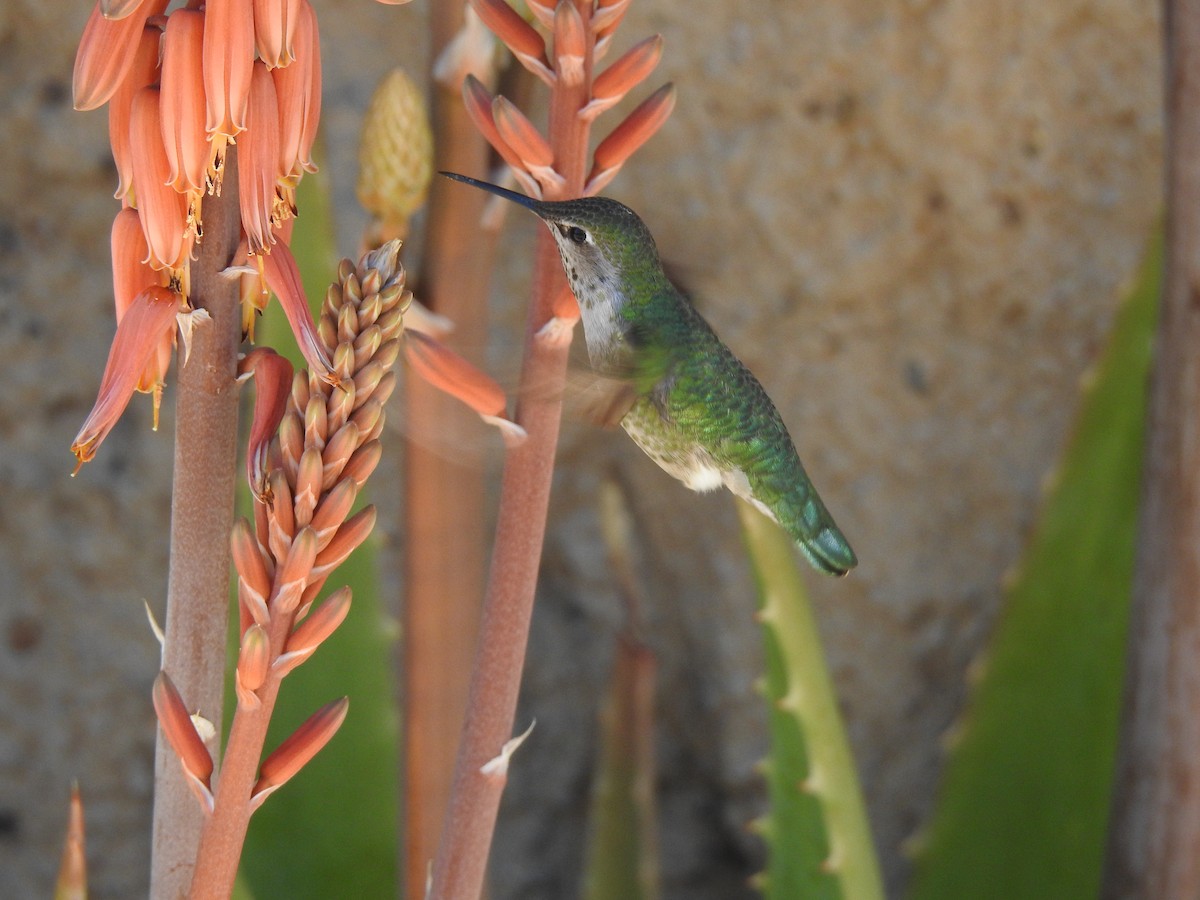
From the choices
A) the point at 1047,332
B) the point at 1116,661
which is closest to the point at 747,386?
the point at 1116,661

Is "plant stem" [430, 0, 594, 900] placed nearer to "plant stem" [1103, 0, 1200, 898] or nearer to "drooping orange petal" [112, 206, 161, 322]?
"drooping orange petal" [112, 206, 161, 322]

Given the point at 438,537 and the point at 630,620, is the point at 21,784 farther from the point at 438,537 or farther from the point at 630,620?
the point at 438,537

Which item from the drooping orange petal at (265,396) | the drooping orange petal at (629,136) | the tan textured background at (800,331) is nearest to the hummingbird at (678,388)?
the drooping orange petal at (629,136)

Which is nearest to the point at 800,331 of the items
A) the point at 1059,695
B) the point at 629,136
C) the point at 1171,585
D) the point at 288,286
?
the point at 1059,695

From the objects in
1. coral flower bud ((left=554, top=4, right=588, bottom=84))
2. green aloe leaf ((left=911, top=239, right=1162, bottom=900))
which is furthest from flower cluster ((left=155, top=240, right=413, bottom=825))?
green aloe leaf ((left=911, top=239, right=1162, bottom=900))

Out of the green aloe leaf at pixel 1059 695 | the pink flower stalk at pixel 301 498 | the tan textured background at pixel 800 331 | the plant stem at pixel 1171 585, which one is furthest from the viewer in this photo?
the tan textured background at pixel 800 331

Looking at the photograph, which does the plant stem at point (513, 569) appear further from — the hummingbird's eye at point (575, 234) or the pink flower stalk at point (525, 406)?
the hummingbird's eye at point (575, 234)

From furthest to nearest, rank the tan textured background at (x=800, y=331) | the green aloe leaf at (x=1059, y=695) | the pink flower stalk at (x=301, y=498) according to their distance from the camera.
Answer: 1. the tan textured background at (x=800, y=331)
2. the green aloe leaf at (x=1059, y=695)
3. the pink flower stalk at (x=301, y=498)
